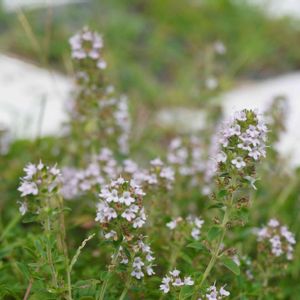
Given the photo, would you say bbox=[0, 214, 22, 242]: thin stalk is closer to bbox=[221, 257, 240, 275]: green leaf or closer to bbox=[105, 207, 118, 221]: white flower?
bbox=[105, 207, 118, 221]: white flower

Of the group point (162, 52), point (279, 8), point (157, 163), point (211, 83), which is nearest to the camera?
point (157, 163)

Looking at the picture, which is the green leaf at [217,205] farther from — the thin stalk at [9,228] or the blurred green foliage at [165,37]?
the blurred green foliage at [165,37]

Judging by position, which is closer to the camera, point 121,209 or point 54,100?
point 121,209

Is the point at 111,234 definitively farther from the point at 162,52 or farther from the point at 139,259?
the point at 162,52

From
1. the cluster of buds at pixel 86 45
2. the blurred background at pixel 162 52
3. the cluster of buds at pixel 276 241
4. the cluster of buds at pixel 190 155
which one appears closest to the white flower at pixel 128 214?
the cluster of buds at pixel 276 241

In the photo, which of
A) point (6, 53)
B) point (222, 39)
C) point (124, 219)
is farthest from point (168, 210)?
point (222, 39)

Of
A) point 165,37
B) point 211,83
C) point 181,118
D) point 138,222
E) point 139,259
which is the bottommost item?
point 139,259

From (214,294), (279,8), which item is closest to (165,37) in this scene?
(279,8)

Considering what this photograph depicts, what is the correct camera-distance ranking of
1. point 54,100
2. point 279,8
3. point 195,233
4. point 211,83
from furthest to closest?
point 279,8 → point 54,100 → point 211,83 → point 195,233
